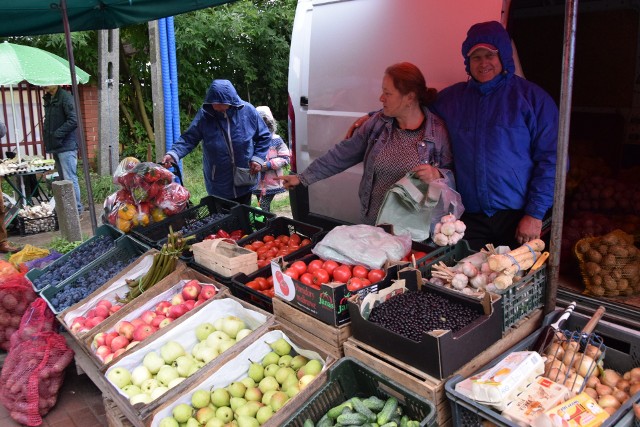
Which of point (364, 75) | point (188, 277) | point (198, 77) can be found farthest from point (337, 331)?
point (198, 77)

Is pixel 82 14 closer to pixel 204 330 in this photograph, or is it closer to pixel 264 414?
pixel 204 330

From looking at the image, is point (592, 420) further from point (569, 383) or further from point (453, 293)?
point (453, 293)

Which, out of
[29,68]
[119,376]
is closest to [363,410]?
[119,376]

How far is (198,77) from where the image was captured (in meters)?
12.5

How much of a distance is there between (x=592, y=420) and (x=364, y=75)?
10.2 ft

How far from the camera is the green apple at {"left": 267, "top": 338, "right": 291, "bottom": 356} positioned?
282 centimetres

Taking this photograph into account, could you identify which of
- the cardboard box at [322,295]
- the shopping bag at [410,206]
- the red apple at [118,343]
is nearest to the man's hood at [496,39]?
the shopping bag at [410,206]

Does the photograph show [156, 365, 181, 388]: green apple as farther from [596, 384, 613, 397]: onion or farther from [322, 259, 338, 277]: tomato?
[596, 384, 613, 397]: onion

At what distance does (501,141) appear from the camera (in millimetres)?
3135

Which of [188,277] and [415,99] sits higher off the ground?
[415,99]

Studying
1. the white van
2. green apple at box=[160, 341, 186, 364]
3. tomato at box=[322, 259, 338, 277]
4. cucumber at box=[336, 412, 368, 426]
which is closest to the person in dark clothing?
the white van

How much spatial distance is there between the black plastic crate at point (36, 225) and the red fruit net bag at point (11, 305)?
4199mm

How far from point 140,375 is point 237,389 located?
600 mm

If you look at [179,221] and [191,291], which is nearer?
[191,291]
